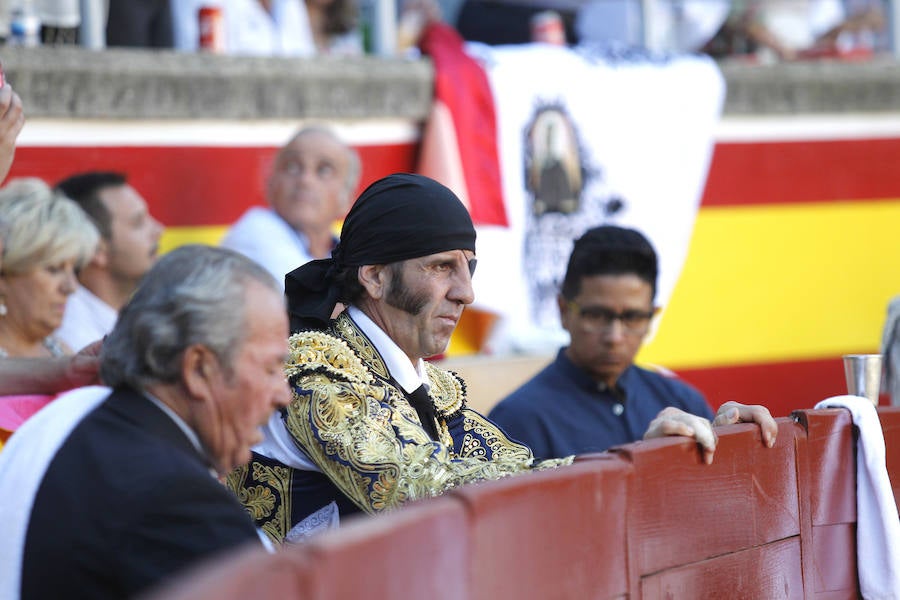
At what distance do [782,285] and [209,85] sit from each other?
3151mm

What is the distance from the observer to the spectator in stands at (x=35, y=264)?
4117mm

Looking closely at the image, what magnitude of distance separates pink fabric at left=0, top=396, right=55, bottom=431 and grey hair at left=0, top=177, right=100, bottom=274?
745 mm

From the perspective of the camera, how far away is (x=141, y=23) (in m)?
5.63

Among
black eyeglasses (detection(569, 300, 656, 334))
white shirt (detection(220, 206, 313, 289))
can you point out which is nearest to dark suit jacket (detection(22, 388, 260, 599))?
black eyeglasses (detection(569, 300, 656, 334))

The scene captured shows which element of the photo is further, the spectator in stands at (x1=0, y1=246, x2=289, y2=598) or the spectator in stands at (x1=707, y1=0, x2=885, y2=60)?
the spectator in stands at (x1=707, y1=0, x2=885, y2=60)

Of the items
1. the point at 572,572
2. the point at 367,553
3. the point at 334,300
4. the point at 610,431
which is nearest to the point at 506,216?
the point at 610,431

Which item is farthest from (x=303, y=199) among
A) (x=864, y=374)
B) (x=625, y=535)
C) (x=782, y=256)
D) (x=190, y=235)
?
(x=782, y=256)

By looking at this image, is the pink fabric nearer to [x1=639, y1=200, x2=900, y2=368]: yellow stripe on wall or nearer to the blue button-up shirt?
the blue button-up shirt

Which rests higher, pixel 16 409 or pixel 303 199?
pixel 303 199

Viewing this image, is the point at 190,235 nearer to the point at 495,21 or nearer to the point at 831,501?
the point at 495,21

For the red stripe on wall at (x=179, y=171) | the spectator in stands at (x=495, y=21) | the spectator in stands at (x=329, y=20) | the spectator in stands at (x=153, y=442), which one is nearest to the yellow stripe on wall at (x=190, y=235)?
the red stripe on wall at (x=179, y=171)

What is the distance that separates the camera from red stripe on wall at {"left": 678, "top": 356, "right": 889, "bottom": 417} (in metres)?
6.86

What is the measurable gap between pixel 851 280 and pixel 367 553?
236 inches

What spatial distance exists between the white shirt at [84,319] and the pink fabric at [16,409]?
1027mm
